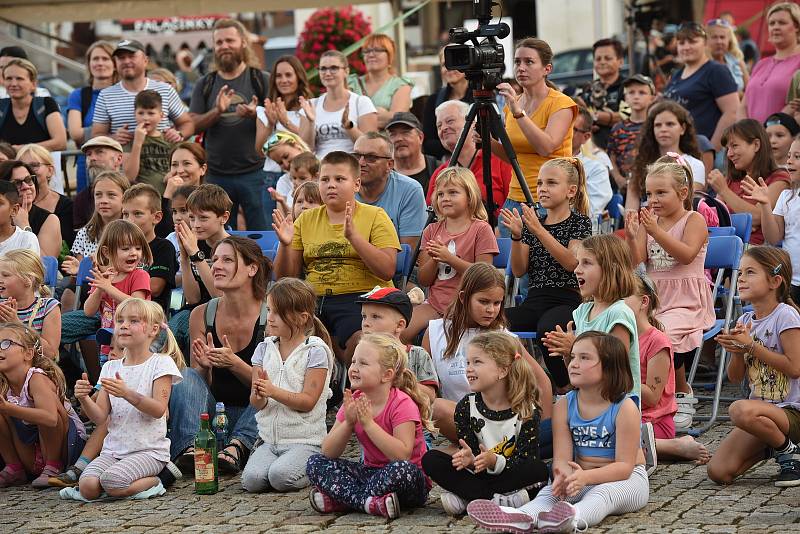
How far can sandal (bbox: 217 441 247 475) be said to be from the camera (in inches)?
267

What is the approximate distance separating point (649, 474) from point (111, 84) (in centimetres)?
638

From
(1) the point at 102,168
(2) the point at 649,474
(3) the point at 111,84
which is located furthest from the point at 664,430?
(3) the point at 111,84

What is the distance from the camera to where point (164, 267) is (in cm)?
799

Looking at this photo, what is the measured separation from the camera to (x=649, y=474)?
6164mm

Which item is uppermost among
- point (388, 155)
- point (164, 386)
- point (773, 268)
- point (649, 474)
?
point (388, 155)

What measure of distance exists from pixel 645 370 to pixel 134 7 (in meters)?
8.95

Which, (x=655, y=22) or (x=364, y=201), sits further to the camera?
(x=655, y=22)

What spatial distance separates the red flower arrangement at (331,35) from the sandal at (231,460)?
8.81 meters

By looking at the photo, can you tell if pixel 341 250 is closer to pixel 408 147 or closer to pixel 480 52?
pixel 480 52

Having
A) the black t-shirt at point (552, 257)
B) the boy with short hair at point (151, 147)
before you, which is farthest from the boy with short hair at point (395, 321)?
the boy with short hair at point (151, 147)

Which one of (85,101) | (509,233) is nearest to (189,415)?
(509,233)

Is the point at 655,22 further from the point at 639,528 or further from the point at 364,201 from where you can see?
the point at 639,528

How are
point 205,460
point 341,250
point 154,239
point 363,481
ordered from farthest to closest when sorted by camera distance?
point 154,239 < point 341,250 < point 205,460 < point 363,481

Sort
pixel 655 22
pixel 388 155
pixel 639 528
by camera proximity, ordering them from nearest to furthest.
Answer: pixel 639 528 < pixel 388 155 < pixel 655 22
